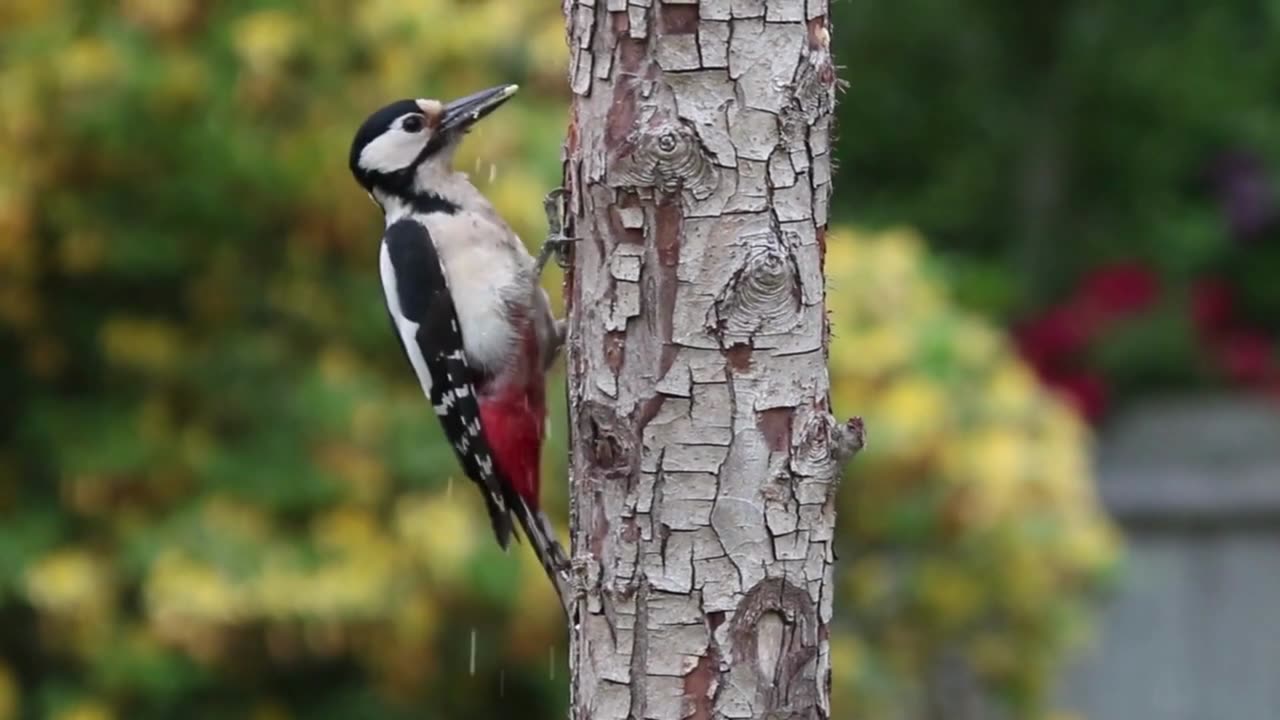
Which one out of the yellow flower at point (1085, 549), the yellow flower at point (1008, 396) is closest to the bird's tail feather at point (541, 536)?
the yellow flower at point (1008, 396)

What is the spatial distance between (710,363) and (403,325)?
178 centimetres

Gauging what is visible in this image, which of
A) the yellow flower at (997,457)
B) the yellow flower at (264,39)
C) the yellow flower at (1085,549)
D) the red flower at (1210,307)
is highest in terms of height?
the yellow flower at (264,39)

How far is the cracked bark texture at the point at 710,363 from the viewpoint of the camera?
266cm

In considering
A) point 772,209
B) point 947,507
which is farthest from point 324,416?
point 772,209

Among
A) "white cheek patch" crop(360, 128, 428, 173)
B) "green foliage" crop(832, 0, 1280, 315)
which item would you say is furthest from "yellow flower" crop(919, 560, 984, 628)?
"green foliage" crop(832, 0, 1280, 315)

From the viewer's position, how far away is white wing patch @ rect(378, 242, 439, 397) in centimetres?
429

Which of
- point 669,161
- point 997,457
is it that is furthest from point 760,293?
point 997,457

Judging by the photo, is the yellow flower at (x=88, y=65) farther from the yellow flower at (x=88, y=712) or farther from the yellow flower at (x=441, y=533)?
the yellow flower at (x=88, y=712)

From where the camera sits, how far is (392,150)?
4172 mm

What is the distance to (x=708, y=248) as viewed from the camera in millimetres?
2664

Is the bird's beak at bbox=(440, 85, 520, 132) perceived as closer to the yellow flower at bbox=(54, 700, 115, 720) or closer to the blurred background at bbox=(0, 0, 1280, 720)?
the blurred background at bbox=(0, 0, 1280, 720)

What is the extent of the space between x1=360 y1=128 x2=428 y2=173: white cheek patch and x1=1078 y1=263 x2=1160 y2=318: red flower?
5.60 meters

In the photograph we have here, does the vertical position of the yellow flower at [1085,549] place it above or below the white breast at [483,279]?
below

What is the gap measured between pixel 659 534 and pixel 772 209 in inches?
18.8
